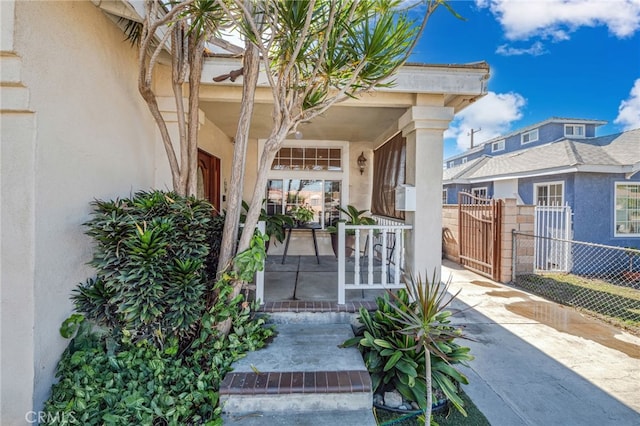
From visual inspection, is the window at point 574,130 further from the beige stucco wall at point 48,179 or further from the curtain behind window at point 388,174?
the beige stucco wall at point 48,179

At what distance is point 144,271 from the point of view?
2.39 meters

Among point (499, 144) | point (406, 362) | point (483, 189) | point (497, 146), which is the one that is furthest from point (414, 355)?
point (497, 146)

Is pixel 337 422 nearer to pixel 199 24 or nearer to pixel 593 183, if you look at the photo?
pixel 199 24

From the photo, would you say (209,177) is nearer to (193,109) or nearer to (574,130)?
(193,109)

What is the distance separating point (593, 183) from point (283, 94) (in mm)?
10174

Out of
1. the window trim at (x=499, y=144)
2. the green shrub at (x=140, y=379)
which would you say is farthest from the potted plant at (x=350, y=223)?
the window trim at (x=499, y=144)

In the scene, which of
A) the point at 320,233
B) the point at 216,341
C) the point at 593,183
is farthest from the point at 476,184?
the point at 216,341

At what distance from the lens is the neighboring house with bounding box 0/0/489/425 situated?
2.11m

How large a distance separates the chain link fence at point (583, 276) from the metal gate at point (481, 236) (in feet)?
1.26

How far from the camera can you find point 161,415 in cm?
214

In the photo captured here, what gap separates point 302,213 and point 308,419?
490 centimetres

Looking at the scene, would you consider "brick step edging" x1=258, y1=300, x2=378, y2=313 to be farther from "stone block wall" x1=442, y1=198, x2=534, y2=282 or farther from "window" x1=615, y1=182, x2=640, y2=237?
"window" x1=615, y1=182, x2=640, y2=237

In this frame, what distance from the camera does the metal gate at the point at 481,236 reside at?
22.3 ft

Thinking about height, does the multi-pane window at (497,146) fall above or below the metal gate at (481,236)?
above
